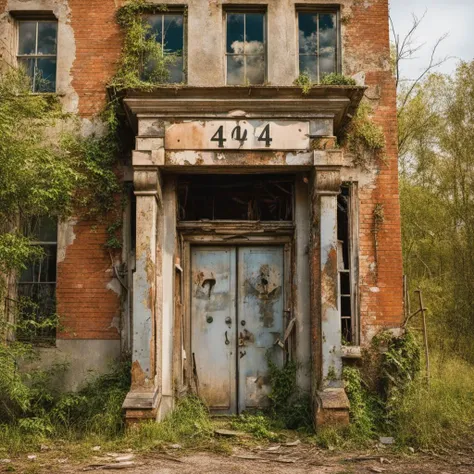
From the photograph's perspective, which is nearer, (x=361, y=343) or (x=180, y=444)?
(x=180, y=444)

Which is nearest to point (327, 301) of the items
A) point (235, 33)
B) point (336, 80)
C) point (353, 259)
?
point (353, 259)

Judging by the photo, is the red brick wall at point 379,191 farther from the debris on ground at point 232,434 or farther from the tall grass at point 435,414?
the debris on ground at point 232,434

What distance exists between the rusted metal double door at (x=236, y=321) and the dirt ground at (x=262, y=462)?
1.74 m

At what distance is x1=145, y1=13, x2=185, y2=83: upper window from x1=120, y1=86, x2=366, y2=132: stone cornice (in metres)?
1.34

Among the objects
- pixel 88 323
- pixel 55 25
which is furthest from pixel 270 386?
pixel 55 25

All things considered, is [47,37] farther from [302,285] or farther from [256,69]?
[302,285]

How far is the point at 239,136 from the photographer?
8.44 m

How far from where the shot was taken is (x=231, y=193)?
9586 millimetres

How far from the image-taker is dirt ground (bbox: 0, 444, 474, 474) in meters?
6.55

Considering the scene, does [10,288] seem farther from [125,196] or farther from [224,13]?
[224,13]

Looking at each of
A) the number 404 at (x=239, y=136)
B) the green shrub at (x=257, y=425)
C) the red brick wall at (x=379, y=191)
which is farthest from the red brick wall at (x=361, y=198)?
the green shrub at (x=257, y=425)

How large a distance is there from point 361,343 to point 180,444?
3.25m

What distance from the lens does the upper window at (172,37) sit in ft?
31.4

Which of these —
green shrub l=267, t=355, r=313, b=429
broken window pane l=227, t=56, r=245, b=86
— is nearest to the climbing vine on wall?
broken window pane l=227, t=56, r=245, b=86
